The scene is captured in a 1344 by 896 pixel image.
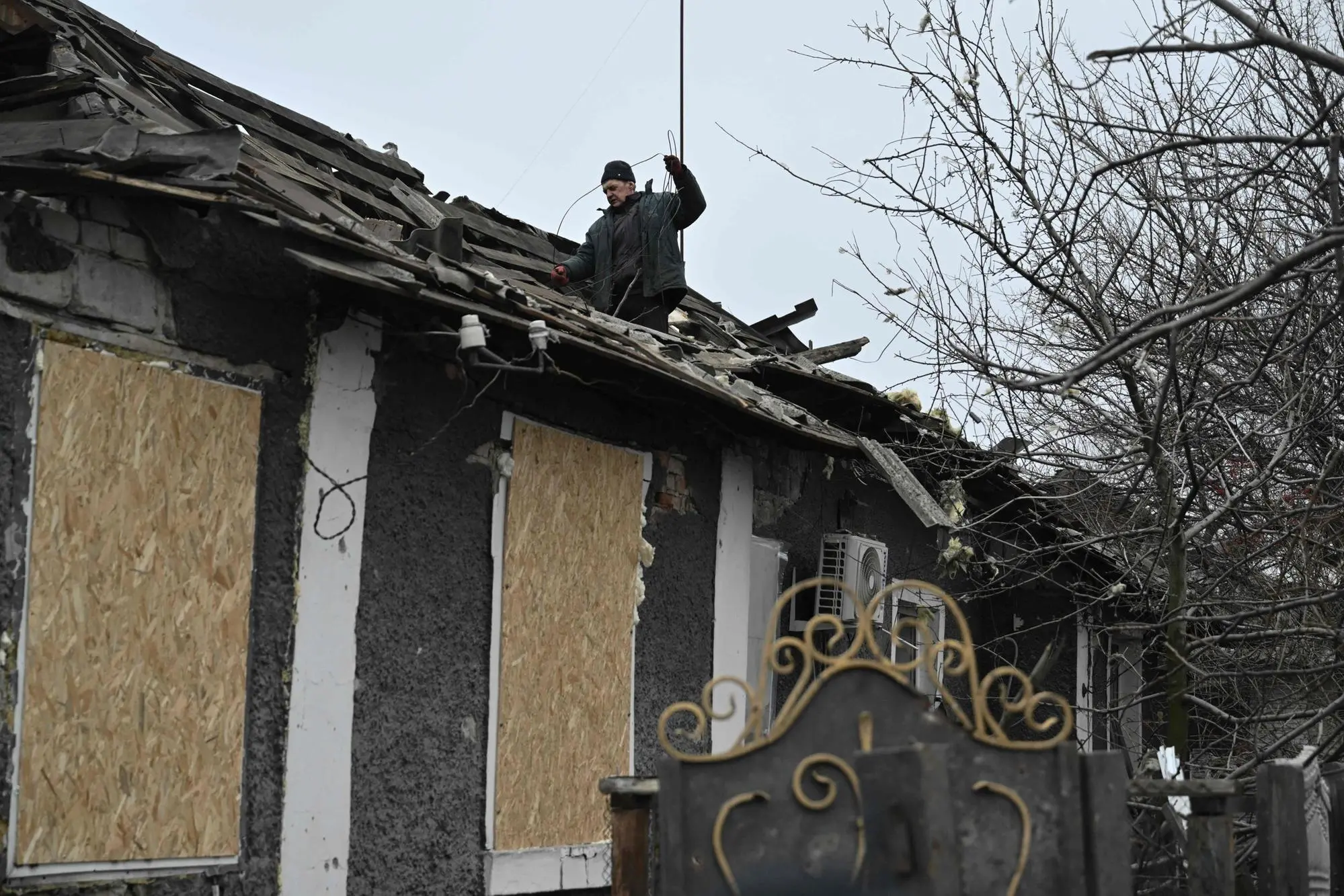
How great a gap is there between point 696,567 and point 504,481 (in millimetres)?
1644

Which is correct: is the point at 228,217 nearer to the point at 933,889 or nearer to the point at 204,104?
the point at 204,104

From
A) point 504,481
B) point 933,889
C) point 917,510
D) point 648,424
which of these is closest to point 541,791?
point 504,481

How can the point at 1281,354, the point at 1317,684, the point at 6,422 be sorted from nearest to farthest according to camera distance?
the point at 6,422 < the point at 1281,354 < the point at 1317,684

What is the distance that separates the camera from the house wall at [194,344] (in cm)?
507

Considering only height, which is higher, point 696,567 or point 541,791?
point 696,567

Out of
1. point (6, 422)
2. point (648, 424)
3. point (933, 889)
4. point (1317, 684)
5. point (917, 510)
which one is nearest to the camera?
point (933, 889)

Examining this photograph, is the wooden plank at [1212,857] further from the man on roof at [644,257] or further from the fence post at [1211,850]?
the man on roof at [644,257]

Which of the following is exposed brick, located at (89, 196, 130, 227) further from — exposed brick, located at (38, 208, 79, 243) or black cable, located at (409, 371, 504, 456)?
black cable, located at (409, 371, 504, 456)

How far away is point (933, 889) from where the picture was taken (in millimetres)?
3428

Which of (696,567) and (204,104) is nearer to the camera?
(204,104)

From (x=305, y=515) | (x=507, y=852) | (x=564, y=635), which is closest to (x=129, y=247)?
(x=305, y=515)

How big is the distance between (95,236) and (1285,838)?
441 cm

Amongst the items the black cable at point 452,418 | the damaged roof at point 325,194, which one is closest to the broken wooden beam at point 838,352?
the damaged roof at point 325,194

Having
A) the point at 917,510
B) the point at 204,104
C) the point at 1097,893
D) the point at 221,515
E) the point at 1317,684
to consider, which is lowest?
the point at 1097,893
